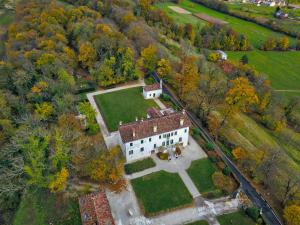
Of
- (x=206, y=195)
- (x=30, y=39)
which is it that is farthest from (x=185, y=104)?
(x=30, y=39)

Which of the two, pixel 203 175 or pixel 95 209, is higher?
pixel 95 209

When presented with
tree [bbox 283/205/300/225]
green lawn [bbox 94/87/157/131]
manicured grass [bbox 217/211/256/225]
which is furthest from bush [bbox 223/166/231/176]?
green lawn [bbox 94/87/157/131]

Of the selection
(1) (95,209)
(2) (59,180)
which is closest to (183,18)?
(2) (59,180)

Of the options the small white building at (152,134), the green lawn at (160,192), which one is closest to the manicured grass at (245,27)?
the small white building at (152,134)

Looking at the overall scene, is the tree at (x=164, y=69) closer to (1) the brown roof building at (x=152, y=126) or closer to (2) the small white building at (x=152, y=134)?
(2) the small white building at (x=152, y=134)

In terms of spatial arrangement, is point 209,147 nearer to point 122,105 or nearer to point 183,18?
point 122,105

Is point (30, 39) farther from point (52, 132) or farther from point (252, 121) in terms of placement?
point (252, 121)
